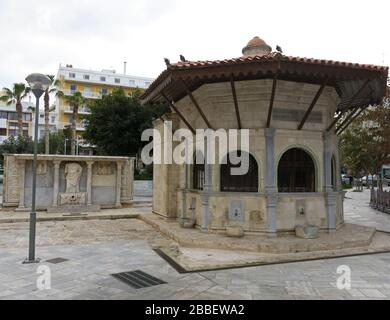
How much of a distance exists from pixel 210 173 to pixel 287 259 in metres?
3.38

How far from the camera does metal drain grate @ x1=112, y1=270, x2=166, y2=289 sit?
5.70 meters

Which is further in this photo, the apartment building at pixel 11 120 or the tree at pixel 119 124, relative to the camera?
the apartment building at pixel 11 120

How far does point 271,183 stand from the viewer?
9062 mm

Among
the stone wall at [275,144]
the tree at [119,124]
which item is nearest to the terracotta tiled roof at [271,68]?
the stone wall at [275,144]

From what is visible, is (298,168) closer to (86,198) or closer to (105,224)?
(105,224)

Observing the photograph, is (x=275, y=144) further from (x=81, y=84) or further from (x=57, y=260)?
(x=81, y=84)

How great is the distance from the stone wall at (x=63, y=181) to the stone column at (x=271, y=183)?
966 cm

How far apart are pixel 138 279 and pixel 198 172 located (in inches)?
221

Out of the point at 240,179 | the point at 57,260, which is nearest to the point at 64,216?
the point at 57,260

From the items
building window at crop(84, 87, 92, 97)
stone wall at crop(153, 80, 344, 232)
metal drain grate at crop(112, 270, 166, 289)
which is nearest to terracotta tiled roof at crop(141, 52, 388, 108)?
stone wall at crop(153, 80, 344, 232)

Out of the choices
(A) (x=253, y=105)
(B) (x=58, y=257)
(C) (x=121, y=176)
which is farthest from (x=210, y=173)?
(C) (x=121, y=176)

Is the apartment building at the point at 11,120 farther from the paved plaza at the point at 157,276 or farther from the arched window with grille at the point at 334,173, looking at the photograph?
the arched window with grille at the point at 334,173

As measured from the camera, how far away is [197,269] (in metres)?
6.51

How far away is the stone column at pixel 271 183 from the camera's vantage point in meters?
8.97
